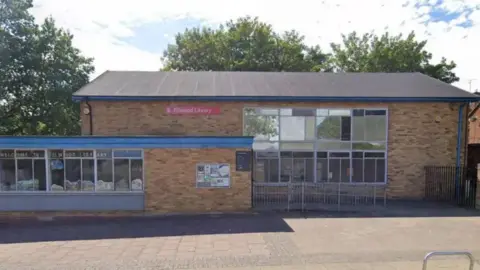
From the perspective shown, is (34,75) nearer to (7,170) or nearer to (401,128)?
(7,170)

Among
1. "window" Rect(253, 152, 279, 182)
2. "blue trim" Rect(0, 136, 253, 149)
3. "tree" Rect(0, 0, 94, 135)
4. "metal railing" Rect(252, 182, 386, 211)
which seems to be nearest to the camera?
"blue trim" Rect(0, 136, 253, 149)

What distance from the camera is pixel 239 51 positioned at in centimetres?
2789

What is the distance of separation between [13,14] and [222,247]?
67.7 feet

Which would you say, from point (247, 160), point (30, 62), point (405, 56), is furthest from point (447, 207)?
point (30, 62)

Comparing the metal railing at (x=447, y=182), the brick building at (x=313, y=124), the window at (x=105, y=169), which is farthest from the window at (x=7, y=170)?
the metal railing at (x=447, y=182)

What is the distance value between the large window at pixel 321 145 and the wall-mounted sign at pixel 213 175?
3.36m

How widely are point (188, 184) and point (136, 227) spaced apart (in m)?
2.21

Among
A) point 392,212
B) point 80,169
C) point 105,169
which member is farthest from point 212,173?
point 392,212

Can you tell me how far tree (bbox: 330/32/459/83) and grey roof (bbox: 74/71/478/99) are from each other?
37.5 ft

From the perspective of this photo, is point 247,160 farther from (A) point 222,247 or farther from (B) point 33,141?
(B) point 33,141

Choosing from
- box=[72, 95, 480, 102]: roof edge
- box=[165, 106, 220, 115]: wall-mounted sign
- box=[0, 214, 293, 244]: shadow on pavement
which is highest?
box=[72, 95, 480, 102]: roof edge

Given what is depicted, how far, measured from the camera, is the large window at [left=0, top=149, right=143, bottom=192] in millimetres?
10117

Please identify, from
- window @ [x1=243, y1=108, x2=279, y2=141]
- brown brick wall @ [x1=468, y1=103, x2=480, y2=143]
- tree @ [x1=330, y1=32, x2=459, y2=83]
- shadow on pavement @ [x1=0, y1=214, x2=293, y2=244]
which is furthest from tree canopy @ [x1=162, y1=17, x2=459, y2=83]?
shadow on pavement @ [x1=0, y1=214, x2=293, y2=244]

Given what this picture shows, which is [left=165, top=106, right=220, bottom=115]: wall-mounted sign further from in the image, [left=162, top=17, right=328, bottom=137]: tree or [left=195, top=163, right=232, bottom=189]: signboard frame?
[left=162, top=17, right=328, bottom=137]: tree
